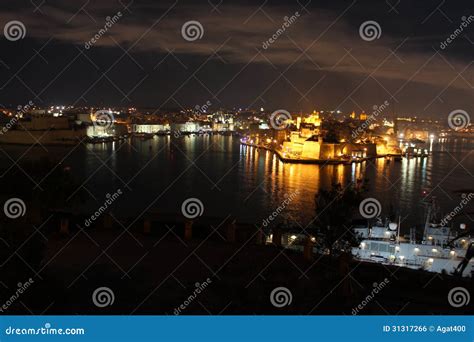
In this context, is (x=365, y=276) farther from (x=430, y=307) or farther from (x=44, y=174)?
(x=44, y=174)

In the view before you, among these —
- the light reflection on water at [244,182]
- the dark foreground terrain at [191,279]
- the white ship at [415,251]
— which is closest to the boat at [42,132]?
the light reflection on water at [244,182]

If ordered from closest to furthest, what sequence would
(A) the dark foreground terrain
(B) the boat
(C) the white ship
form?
(A) the dark foreground terrain → (C) the white ship → (B) the boat

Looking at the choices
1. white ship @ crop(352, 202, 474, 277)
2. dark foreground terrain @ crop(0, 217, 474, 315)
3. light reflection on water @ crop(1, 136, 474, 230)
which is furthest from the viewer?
light reflection on water @ crop(1, 136, 474, 230)

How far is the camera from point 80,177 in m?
10.7

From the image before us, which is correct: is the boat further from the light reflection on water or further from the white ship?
the white ship

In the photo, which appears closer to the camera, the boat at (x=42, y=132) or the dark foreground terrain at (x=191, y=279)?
the dark foreground terrain at (x=191, y=279)

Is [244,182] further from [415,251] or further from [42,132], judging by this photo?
[42,132]

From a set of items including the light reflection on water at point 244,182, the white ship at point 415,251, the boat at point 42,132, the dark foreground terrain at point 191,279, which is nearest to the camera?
the dark foreground terrain at point 191,279

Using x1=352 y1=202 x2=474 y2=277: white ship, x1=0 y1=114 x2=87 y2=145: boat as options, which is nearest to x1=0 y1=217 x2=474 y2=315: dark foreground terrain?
x1=352 y1=202 x2=474 y2=277: white ship

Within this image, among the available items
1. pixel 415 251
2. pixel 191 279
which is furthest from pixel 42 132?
pixel 191 279

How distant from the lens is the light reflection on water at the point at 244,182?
8.28m

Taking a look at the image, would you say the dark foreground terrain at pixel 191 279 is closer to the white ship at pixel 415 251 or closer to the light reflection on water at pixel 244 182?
the white ship at pixel 415 251

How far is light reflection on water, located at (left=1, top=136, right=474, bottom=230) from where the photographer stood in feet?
27.2

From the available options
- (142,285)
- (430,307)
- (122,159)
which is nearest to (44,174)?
(142,285)
